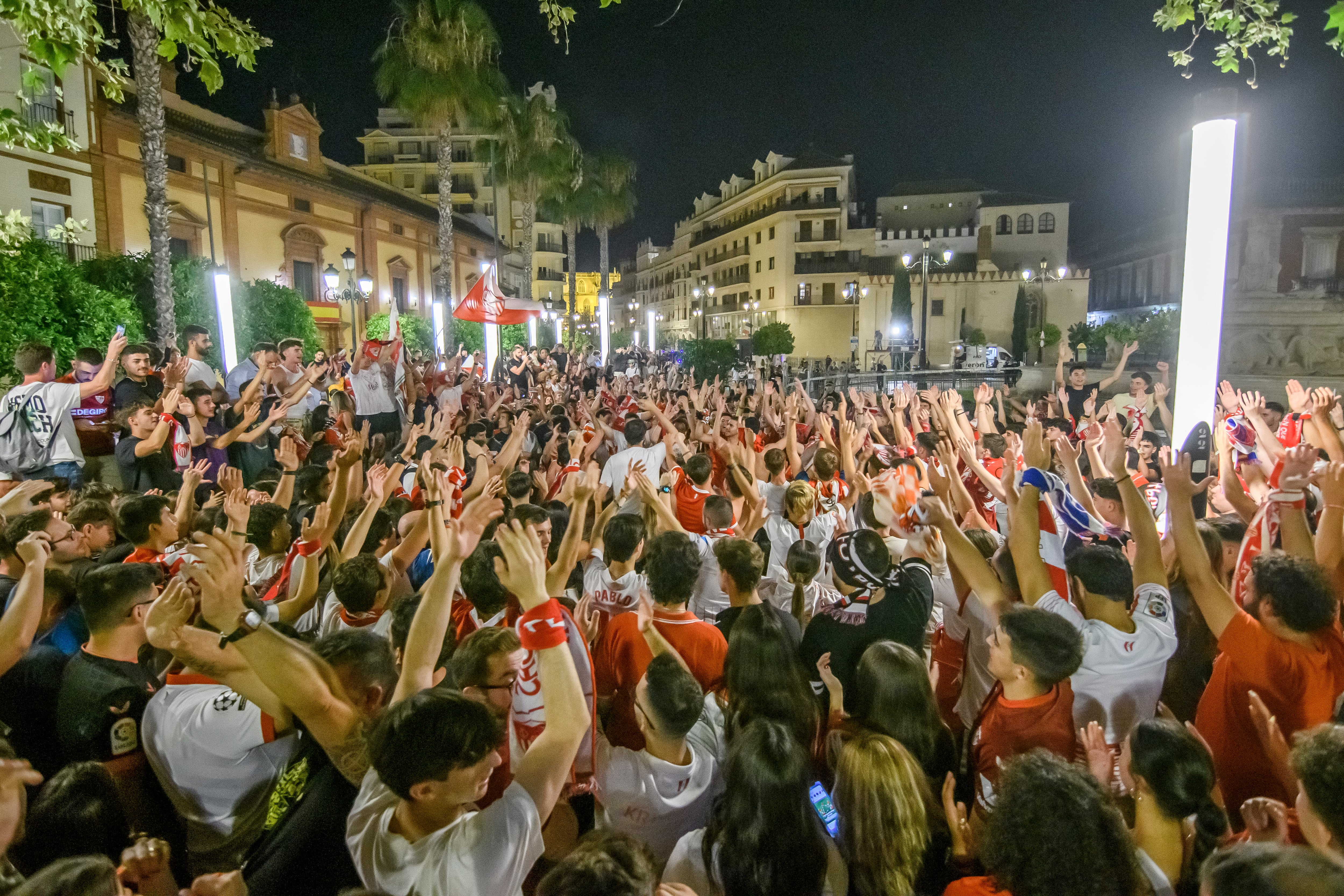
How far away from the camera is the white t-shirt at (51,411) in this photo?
5980 millimetres

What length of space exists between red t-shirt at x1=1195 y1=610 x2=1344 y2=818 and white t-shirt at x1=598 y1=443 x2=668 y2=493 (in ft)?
13.8

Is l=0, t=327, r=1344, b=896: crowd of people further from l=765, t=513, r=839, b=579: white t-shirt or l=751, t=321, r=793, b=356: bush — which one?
l=751, t=321, r=793, b=356: bush

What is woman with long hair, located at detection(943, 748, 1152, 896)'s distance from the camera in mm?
1835

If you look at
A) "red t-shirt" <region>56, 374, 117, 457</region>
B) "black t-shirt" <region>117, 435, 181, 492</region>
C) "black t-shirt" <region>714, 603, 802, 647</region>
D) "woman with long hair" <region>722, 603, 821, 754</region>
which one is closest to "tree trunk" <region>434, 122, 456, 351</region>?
"red t-shirt" <region>56, 374, 117, 457</region>

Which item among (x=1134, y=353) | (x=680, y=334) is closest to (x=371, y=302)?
(x=1134, y=353)

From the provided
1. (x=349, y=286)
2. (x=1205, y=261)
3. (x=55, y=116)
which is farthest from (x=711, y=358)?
(x=1205, y=261)

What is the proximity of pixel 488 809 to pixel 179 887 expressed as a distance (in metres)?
1.70

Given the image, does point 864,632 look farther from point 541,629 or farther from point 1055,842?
point 541,629

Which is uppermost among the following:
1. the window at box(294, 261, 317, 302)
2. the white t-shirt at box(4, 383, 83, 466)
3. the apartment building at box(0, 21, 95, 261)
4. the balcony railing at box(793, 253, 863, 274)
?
the balcony railing at box(793, 253, 863, 274)

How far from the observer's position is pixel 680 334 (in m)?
80.1

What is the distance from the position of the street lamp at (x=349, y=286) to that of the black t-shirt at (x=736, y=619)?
18021 mm

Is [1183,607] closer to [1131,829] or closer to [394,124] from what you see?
[1131,829]

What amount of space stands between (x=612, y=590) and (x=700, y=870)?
1806 mm

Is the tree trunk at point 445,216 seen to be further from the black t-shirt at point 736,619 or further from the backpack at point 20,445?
the black t-shirt at point 736,619
